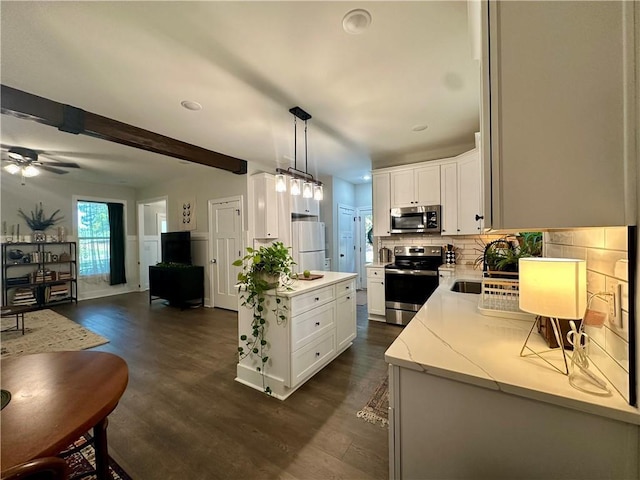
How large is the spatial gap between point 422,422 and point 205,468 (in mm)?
1343

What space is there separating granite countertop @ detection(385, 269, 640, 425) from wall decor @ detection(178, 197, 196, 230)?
5.25 m

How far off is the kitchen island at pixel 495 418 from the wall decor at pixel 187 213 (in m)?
5.38

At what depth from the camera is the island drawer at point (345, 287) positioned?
2.72m

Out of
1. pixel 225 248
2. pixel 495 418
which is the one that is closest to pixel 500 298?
pixel 495 418

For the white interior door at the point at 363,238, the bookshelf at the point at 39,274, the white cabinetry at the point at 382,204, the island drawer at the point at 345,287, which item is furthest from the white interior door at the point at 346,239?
the bookshelf at the point at 39,274

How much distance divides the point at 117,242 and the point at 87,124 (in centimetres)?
481

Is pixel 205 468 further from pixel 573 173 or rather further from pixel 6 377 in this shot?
pixel 573 173

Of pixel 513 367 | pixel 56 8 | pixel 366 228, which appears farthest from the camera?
pixel 366 228

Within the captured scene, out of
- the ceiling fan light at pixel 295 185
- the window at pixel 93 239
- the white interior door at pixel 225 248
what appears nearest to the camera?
the ceiling fan light at pixel 295 185

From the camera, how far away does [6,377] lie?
1.11 metres

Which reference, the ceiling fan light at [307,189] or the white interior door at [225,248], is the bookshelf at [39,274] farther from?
the ceiling fan light at [307,189]

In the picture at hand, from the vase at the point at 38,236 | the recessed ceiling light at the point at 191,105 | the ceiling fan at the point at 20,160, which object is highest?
the recessed ceiling light at the point at 191,105

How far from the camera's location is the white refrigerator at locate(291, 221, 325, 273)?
4708mm

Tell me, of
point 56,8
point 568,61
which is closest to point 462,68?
point 568,61
